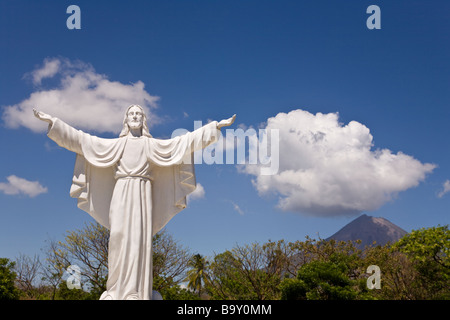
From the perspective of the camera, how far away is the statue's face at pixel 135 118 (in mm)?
7211

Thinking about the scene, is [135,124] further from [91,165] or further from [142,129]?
[91,165]

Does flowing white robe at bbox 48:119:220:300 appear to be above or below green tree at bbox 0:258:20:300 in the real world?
above

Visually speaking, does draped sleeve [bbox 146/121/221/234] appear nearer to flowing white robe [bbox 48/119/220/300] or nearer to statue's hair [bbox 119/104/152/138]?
flowing white robe [bbox 48/119/220/300]

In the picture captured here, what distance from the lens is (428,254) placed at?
553 inches

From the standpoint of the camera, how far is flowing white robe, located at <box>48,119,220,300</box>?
6.43 metres

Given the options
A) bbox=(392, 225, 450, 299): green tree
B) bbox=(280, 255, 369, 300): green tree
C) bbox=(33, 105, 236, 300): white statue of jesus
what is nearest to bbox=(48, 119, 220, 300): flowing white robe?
bbox=(33, 105, 236, 300): white statue of jesus

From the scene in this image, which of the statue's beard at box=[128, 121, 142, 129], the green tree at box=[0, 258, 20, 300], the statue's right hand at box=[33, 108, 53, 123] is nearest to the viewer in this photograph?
the statue's right hand at box=[33, 108, 53, 123]

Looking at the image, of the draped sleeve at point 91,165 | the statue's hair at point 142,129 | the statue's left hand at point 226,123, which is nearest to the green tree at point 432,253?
the statue's left hand at point 226,123

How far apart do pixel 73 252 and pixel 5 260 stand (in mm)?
4388

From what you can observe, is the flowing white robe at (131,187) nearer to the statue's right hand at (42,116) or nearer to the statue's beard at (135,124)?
the statue's right hand at (42,116)
